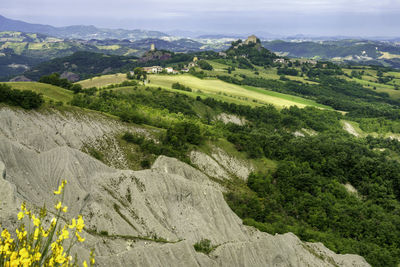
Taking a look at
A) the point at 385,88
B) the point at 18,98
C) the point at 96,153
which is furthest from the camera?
the point at 385,88

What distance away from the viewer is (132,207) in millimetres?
33906

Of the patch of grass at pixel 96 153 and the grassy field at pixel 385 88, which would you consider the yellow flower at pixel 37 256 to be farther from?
the grassy field at pixel 385 88

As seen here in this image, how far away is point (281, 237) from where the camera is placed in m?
32.0

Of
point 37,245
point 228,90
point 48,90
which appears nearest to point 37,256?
point 37,245

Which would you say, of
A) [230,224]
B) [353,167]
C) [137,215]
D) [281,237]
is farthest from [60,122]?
[353,167]

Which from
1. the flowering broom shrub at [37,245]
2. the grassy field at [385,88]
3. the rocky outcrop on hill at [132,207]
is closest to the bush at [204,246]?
the rocky outcrop on hill at [132,207]

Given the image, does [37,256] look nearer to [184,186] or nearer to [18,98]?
[184,186]

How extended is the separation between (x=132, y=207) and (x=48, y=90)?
42468 millimetres

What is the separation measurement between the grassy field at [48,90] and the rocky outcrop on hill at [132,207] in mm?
17045

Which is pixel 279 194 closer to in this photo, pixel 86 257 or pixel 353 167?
pixel 353 167

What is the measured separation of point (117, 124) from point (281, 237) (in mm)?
36171

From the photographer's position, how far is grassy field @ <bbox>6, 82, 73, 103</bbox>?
6066cm

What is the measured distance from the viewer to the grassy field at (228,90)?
12425cm

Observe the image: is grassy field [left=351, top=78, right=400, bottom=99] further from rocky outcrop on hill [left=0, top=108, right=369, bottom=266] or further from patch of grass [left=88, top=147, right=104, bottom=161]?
patch of grass [left=88, top=147, right=104, bottom=161]
